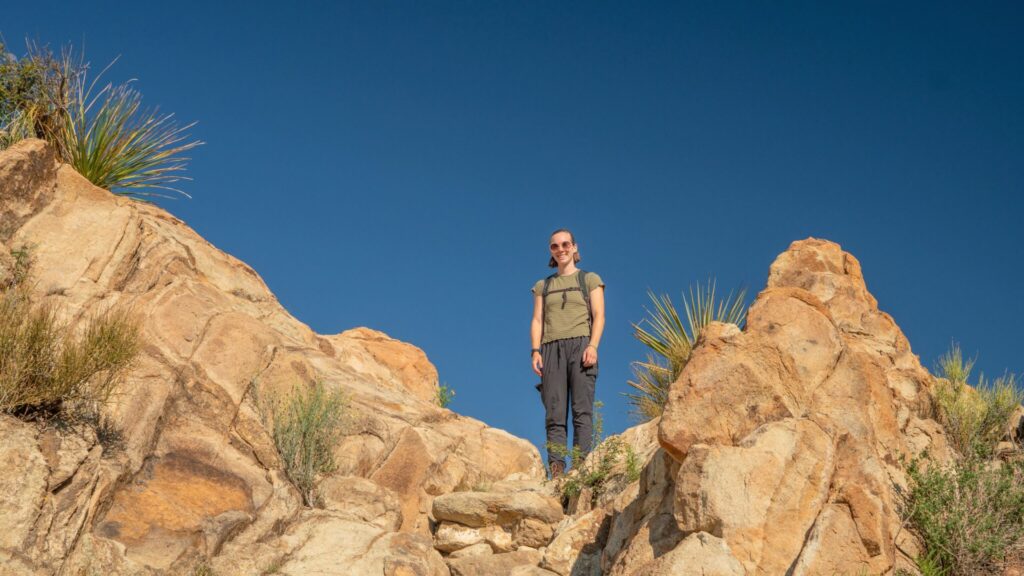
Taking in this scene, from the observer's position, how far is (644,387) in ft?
41.2

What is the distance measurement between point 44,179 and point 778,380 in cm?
750

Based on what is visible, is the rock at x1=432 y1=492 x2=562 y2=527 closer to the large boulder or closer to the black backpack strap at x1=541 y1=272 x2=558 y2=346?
the black backpack strap at x1=541 y1=272 x2=558 y2=346

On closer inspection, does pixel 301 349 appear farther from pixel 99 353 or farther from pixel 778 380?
pixel 778 380

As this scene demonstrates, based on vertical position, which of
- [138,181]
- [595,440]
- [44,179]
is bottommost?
[595,440]

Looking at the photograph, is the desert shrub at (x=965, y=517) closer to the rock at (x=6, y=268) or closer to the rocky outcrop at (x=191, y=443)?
the rocky outcrop at (x=191, y=443)

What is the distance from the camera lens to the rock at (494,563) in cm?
794

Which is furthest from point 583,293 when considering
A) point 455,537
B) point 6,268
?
point 6,268

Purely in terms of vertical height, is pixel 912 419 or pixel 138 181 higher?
pixel 138 181

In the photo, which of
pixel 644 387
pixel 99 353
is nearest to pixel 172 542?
pixel 99 353

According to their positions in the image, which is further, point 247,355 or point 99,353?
point 247,355

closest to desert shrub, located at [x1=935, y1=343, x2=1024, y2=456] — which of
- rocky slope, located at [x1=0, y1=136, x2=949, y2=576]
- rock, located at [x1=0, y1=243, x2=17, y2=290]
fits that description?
rocky slope, located at [x1=0, y1=136, x2=949, y2=576]

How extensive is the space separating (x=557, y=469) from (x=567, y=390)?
900 mm

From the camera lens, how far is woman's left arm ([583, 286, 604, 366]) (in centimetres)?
973

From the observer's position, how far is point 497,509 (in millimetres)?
8680
